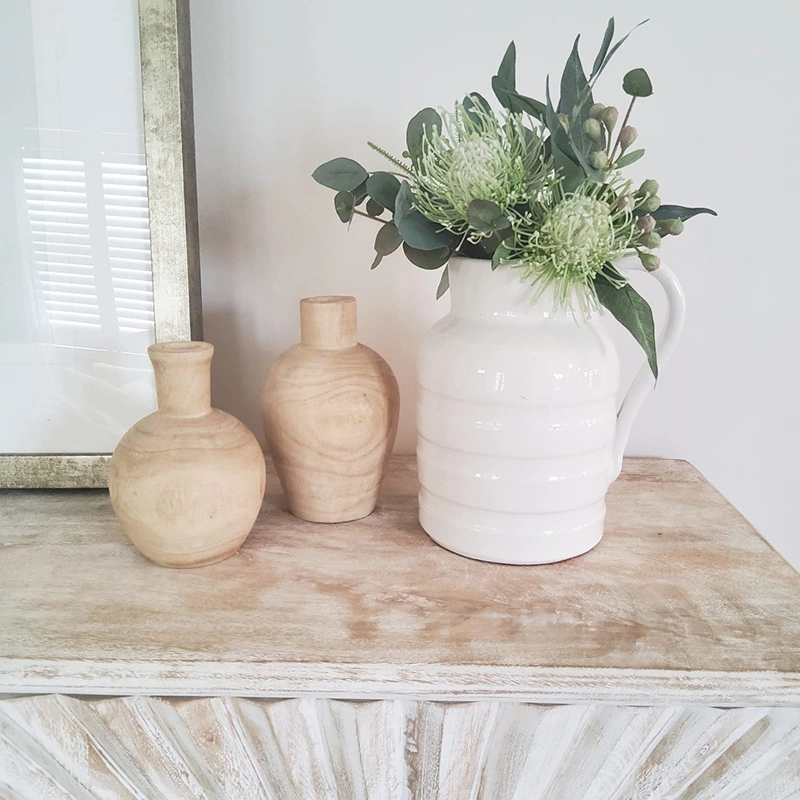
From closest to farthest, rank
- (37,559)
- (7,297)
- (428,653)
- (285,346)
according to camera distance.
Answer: (428,653), (37,559), (7,297), (285,346)

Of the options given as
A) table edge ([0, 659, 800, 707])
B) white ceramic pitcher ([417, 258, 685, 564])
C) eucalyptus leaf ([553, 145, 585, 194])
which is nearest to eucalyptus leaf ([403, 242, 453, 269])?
white ceramic pitcher ([417, 258, 685, 564])

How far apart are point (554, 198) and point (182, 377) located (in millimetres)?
332

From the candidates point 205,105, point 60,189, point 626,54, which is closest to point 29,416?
point 60,189

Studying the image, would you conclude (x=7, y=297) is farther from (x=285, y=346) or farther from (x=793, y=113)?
(x=793, y=113)

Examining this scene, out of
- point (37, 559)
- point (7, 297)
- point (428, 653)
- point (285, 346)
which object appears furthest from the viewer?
point (285, 346)

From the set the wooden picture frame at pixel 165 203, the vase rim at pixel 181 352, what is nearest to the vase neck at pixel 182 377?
the vase rim at pixel 181 352

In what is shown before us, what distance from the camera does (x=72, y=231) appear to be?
71 cm

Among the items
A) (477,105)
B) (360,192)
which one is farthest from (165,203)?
(477,105)

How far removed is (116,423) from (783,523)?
2.75 ft

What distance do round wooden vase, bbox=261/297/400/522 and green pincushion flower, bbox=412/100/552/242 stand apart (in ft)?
0.47

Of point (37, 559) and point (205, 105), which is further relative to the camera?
point (205, 105)

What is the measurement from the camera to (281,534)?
2.21 ft

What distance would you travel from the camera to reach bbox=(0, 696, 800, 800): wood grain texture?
19.5 inches

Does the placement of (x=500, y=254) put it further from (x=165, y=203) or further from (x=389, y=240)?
(x=165, y=203)
